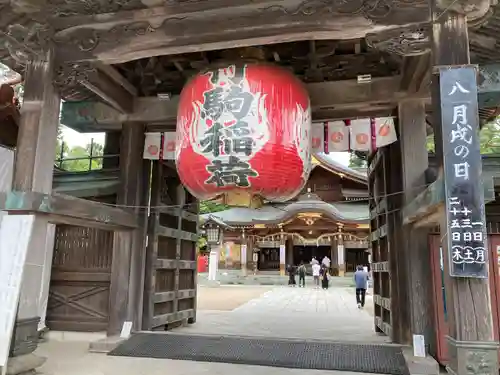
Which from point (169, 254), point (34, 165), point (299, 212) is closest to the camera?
point (34, 165)

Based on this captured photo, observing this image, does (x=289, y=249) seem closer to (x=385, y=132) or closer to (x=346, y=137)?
(x=346, y=137)

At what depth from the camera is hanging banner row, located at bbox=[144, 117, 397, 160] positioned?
20.4ft

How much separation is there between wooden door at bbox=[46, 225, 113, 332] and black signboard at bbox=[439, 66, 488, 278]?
564cm

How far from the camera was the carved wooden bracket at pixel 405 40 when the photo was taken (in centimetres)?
442

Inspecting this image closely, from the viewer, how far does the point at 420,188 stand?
5.66 m

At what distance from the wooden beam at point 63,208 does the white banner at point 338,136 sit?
3413 mm

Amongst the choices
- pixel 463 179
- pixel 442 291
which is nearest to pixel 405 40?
pixel 463 179

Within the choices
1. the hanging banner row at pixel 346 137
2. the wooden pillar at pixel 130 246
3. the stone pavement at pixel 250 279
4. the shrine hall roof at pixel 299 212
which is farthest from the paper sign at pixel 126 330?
the stone pavement at pixel 250 279

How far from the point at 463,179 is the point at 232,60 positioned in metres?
2.88

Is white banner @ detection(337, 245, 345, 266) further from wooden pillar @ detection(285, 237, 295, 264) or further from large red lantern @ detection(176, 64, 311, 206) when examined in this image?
large red lantern @ detection(176, 64, 311, 206)

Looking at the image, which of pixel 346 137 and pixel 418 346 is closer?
pixel 418 346

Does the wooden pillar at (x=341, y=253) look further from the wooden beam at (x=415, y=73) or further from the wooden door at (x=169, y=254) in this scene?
the wooden beam at (x=415, y=73)

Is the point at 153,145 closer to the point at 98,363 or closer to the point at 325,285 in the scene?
the point at 98,363

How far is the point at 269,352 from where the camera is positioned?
18.7 ft
